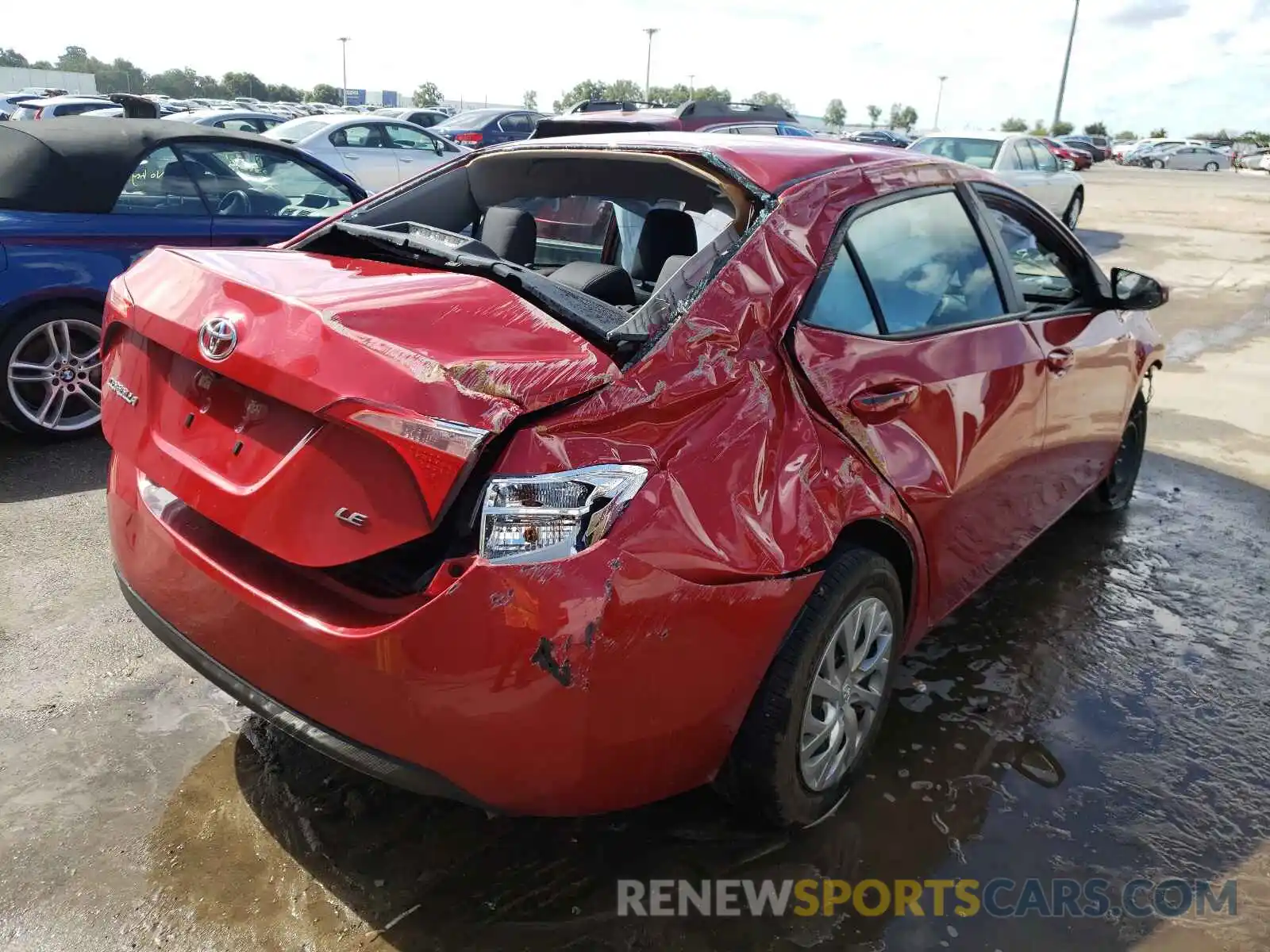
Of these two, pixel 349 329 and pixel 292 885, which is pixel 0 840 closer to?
pixel 292 885

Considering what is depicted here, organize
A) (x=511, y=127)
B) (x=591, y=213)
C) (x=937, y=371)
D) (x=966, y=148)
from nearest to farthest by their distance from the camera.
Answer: (x=937, y=371)
(x=591, y=213)
(x=966, y=148)
(x=511, y=127)

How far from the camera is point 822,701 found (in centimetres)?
237

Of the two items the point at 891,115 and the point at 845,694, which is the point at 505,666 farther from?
the point at 891,115

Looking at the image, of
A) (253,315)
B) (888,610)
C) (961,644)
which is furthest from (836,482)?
(961,644)

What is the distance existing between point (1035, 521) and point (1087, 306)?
0.88m

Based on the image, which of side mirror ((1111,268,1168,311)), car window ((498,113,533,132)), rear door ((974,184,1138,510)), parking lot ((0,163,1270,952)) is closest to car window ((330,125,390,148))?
car window ((498,113,533,132))

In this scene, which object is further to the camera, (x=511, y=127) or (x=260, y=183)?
(x=511, y=127)

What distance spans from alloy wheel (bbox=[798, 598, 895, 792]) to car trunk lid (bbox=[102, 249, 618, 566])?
0.95m

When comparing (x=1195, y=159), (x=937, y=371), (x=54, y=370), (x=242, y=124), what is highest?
(x=1195, y=159)

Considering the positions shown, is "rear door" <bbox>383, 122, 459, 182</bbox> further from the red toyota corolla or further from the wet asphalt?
the red toyota corolla

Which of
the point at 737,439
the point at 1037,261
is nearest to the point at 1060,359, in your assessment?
the point at 1037,261

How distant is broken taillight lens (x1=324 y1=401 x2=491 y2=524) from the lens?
1741 mm

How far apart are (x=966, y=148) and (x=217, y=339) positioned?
46.3 feet

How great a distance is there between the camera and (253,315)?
1.98 meters
